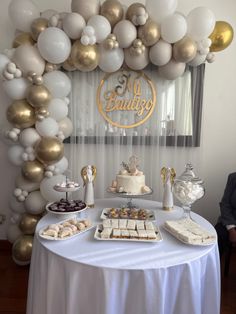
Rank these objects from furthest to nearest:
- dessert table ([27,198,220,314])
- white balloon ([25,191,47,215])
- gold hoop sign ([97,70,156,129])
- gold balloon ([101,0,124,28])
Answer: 1. gold hoop sign ([97,70,156,129])
2. white balloon ([25,191,47,215])
3. gold balloon ([101,0,124,28])
4. dessert table ([27,198,220,314])

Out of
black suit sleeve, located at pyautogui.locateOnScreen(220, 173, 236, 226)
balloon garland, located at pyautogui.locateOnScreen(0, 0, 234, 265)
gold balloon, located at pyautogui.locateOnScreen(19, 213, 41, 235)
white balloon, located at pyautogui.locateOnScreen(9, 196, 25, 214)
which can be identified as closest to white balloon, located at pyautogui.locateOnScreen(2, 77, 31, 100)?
balloon garland, located at pyautogui.locateOnScreen(0, 0, 234, 265)

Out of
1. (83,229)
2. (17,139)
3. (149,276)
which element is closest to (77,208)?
(83,229)

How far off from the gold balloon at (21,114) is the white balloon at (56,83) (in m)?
0.23

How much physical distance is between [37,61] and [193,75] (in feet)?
4.62

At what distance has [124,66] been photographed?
2.48 meters

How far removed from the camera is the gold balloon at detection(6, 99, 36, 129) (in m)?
2.09

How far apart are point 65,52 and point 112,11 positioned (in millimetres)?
486

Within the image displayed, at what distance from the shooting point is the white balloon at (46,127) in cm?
215

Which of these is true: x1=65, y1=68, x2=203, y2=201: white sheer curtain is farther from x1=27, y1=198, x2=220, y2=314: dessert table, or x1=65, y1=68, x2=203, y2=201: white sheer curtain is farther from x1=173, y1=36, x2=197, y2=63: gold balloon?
x1=27, y1=198, x2=220, y2=314: dessert table

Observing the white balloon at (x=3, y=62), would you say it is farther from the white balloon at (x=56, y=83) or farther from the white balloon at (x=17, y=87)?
the white balloon at (x=56, y=83)

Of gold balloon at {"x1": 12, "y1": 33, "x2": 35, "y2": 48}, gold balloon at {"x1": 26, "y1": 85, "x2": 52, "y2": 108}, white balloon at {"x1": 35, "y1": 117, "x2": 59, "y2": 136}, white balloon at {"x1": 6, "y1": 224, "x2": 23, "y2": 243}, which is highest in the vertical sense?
gold balloon at {"x1": 12, "y1": 33, "x2": 35, "y2": 48}

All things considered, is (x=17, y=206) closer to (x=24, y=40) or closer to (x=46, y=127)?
(x=46, y=127)

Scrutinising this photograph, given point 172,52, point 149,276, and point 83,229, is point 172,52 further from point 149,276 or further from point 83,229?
point 149,276

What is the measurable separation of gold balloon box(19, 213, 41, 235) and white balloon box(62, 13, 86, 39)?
60.8 inches
